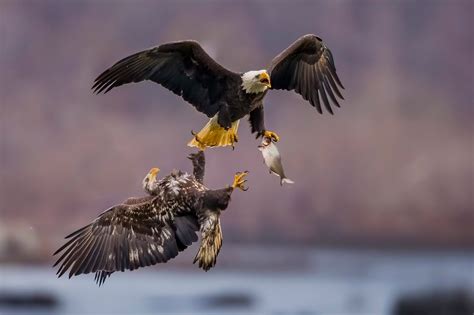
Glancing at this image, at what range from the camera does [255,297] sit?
1293 centimetres

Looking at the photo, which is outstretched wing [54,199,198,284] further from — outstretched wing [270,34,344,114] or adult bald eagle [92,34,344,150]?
outstretched wing [270,34,344,114]

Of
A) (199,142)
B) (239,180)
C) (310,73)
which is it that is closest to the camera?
(239,180)

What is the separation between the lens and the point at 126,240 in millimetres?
5043

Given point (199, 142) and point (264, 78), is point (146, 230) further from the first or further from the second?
point (264, 78)

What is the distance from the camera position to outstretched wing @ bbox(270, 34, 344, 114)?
5922 millimetres

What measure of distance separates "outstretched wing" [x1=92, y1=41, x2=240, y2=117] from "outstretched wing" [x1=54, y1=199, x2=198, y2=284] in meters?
0.82

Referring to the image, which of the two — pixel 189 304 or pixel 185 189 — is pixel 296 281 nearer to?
pixel 189 304

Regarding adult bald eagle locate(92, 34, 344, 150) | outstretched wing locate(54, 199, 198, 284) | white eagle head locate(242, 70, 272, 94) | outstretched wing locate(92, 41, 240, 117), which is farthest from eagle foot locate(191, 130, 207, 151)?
outstretched wing locate(54, 199, 198, 284)

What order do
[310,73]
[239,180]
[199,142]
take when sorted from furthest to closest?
[310,73] → [199,142] → [239,180]

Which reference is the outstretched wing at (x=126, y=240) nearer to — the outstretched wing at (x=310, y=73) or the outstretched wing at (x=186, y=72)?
the outstretched wing at (x=186, y=72)

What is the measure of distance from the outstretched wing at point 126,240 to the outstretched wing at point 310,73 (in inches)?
53.3

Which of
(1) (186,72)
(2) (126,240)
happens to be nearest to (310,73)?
(1) (186,72)

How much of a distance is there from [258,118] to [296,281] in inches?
314

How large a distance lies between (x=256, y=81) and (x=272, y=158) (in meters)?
0.54
